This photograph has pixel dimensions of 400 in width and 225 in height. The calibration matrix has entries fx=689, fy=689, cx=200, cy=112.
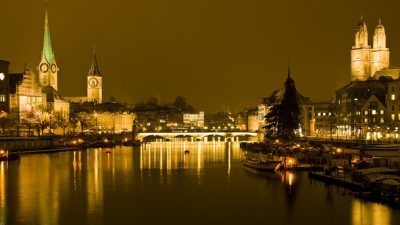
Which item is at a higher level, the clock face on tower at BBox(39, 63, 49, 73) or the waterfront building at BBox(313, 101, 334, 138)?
the clock face on tower at BBox(39, 63, 49, 73)

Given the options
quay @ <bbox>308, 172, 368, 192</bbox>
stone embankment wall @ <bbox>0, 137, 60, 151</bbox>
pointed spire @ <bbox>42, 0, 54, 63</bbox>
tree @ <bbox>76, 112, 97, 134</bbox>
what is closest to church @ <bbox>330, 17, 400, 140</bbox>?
quay @ <bbox>308, 172, 368, 192</bbox>

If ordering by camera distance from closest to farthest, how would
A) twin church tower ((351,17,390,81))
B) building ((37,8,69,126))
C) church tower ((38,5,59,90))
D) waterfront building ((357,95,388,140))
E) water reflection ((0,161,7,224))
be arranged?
water reflection ((0,161,7,224)) → waterfront building ((357,95,388,140)) → twin church tower ((351,17,390,81)) → building ((37,8,69,126)) → church tower ((38,5,59,90))

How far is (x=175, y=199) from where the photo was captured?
111ft

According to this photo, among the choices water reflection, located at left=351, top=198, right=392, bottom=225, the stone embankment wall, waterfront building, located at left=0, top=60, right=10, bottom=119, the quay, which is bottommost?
water reflection, located at left=351, top=198, right=392, bottom=225

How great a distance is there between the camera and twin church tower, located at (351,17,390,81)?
9644cm

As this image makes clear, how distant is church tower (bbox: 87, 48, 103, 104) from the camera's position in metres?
165

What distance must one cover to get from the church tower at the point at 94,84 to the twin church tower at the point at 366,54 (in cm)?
7964

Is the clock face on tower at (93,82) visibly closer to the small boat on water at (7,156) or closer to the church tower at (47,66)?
the church tower at (47,66)

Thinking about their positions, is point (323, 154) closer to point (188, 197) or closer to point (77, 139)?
point (188, 197)

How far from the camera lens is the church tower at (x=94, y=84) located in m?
165

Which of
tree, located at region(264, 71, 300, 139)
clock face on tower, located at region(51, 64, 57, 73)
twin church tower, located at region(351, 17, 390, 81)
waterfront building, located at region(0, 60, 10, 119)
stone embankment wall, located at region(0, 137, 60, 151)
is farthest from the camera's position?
clock face on tower, located at region(51, 64, 57, 73)

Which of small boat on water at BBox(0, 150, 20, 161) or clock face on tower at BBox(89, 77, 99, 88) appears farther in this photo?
clock face on tower at BBox(89, 77, 99, 88)

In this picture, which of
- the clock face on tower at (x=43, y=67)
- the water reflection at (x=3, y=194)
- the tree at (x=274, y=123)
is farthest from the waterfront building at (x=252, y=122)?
the water reflection at (x=3, y=194)

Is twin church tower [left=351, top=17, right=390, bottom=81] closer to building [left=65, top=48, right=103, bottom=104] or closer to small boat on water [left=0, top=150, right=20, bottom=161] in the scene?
small boat on water [left=0, top=150, right=20, bottom=161]
